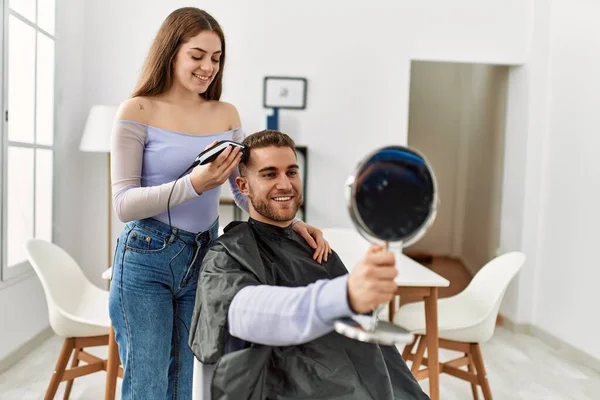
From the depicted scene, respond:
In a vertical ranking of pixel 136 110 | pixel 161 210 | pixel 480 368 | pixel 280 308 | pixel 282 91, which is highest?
pixel 282 91

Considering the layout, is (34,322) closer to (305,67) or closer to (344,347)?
(305,67)

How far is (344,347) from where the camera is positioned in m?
1.36

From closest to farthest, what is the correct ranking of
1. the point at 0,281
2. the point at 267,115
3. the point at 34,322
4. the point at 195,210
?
the point at 195,210
the point at 0,281
the point at 34,322
the point at 267,115

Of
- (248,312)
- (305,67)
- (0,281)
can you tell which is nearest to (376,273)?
(248,312)

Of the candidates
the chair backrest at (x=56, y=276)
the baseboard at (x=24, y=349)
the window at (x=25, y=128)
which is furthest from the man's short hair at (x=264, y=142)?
the baseboard at (x=24, y=349)

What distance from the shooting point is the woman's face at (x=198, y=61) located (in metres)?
1.48

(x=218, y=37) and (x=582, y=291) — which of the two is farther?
(x=582, y=291)

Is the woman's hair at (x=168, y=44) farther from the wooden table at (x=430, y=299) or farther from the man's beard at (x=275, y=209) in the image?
the wooden table at (x=430, y=299)

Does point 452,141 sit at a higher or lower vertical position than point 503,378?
higher

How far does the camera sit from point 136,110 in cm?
147

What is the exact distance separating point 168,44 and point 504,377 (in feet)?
9.10

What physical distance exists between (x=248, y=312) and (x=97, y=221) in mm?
3490

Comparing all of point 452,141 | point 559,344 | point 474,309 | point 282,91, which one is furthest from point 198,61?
point 452,141

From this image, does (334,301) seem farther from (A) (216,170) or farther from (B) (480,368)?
(B) (480,368)
